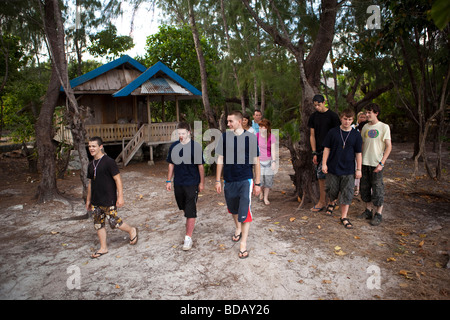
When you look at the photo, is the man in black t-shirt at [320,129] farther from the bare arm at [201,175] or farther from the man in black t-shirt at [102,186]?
the man in black t-shirt at [102,186]

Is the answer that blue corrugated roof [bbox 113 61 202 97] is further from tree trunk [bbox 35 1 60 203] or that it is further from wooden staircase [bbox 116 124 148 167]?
tree trunk [bbox 35 1 60 203]

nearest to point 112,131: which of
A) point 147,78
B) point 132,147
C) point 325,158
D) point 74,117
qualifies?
point 132,147

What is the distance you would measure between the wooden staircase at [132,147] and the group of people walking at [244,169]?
8.42 m

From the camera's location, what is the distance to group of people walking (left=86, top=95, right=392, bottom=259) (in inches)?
171

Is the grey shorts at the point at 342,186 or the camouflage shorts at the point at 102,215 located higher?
the grey shorts at the point at 342,186

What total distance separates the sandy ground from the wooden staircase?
638cm

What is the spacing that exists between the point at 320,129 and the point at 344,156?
740 mm

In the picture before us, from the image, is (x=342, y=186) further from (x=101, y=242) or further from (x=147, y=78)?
(x=147, y=78)

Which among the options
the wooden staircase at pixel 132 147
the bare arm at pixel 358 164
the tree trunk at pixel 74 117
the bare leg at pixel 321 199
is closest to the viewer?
the bare arm at pixel 358 164

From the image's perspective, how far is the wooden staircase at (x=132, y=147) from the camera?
43.6 ft

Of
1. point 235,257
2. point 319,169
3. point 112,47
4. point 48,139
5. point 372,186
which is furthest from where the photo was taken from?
point 112,47

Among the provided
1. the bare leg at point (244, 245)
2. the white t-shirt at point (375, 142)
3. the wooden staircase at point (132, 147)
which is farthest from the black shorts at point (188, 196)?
the wooden staircase at point (132, 147)

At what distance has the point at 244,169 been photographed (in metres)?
4.32

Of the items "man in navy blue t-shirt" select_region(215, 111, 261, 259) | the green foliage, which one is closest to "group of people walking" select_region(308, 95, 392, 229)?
"man in navy blue t-shirt" select_region(215, 111, 261, 259)
